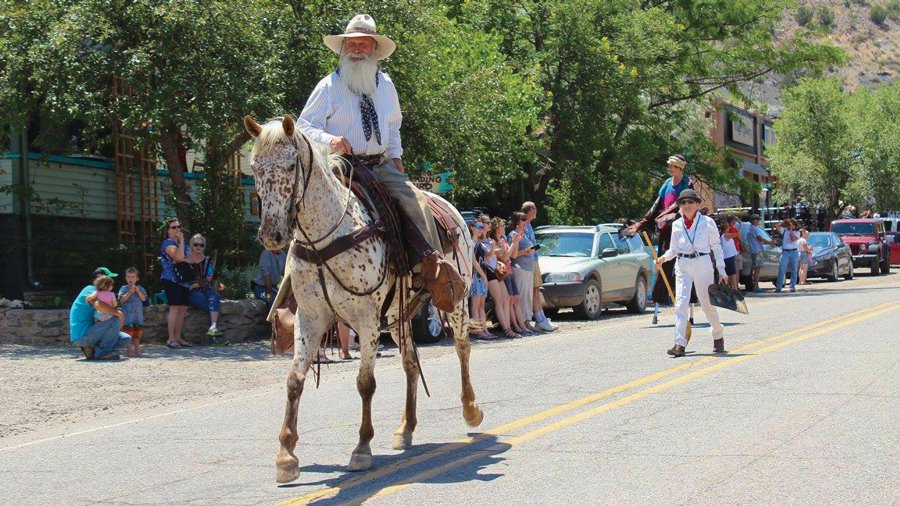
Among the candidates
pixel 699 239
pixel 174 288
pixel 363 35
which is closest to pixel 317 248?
pixel 363 35

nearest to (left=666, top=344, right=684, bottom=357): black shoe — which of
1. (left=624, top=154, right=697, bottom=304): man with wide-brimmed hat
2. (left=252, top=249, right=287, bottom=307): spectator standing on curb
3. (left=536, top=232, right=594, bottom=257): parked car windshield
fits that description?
(left=624, top=154, right=697, bottom=304): man with wide-brimmed hat

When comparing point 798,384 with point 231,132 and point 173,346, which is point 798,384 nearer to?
point 173,346

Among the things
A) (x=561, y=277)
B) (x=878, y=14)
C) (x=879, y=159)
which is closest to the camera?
(x=561, y=277)

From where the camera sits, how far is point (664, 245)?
17688 mm

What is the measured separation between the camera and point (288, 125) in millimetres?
7438

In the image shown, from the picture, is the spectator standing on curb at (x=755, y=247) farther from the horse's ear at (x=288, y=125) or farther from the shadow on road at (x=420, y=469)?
the horse's ear at (x=288, y=125)

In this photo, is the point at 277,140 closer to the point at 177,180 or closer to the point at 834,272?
the point at 177,180

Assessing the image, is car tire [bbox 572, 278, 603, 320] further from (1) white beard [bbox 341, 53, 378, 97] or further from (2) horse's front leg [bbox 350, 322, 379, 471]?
(2) horse's front leg [bbox 350, 322, 379, 471]

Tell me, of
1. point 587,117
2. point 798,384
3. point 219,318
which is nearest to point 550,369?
point 798,384

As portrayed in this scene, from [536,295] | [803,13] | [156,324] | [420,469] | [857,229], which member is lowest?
[420,469]

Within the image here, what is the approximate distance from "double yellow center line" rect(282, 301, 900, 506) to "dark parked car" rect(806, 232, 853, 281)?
889 inches

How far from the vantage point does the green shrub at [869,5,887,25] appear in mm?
158500

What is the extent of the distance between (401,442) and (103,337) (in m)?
8.53

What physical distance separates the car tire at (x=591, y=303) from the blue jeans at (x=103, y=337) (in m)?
9.66
